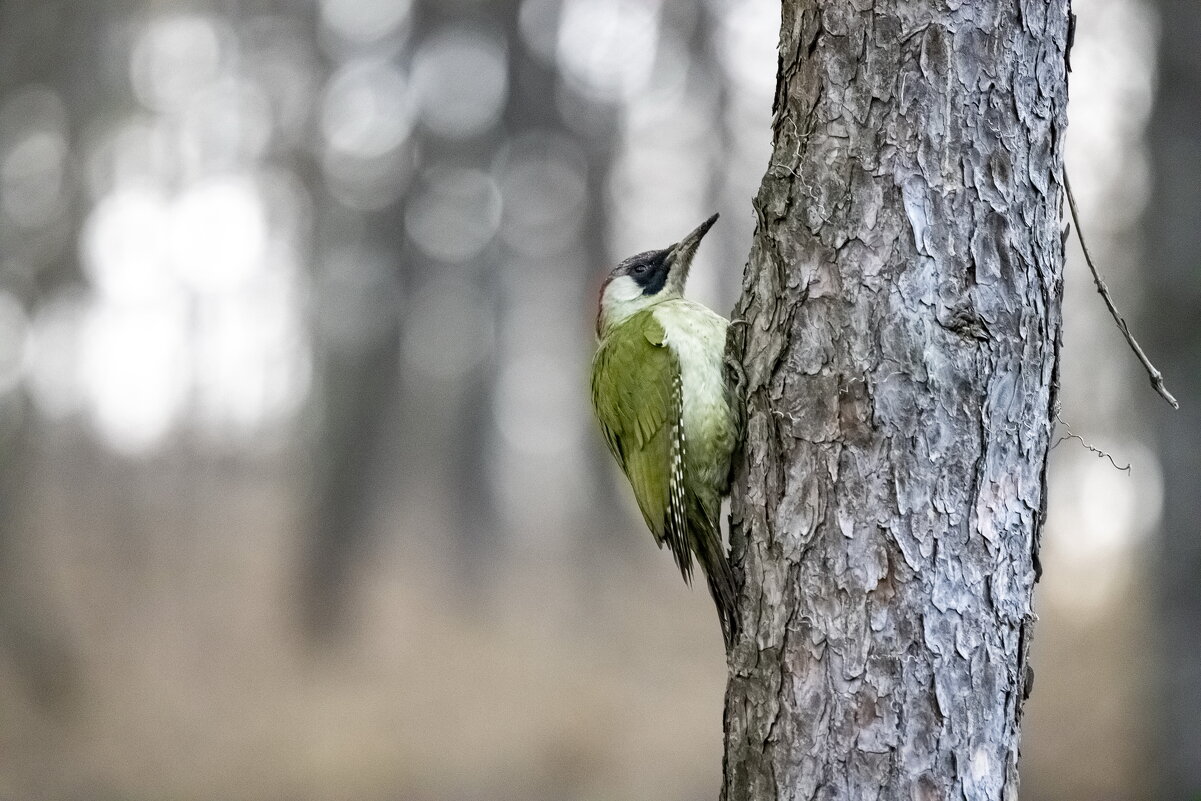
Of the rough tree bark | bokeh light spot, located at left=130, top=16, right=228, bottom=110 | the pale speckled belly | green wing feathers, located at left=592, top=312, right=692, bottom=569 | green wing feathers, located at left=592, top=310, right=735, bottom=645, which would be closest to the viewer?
the rough tree bark

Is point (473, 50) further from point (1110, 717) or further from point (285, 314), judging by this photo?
point (1110, 717)

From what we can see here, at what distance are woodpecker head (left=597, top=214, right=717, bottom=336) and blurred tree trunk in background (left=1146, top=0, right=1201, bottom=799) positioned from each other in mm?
3238

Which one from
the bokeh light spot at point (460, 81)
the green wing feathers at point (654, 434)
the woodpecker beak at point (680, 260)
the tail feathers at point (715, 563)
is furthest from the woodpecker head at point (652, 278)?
the bokeh light spot at point (460, 81)

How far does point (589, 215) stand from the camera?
340 inches

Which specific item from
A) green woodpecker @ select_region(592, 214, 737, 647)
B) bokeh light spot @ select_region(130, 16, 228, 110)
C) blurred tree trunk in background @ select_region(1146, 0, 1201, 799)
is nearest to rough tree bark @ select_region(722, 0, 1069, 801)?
green woodpecker @ select_region(592, 214, 737, 647)

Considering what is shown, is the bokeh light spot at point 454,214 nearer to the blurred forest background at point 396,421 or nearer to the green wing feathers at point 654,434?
the blurred forest background at point 396,421

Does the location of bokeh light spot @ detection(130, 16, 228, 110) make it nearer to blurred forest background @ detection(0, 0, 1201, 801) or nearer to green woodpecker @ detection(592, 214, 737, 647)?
blurred forest background @ detection(0, 0, 1201, 801)

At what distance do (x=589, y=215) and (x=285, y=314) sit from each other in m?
2.67

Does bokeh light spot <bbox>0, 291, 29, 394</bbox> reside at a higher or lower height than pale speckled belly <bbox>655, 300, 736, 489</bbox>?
lower

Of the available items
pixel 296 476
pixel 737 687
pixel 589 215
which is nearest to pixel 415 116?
pixel 589 215

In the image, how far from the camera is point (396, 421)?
26.2ft

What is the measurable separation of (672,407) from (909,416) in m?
1.06

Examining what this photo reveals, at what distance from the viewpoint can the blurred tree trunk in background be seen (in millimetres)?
5383

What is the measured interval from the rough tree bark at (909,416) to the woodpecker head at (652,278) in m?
1.33
